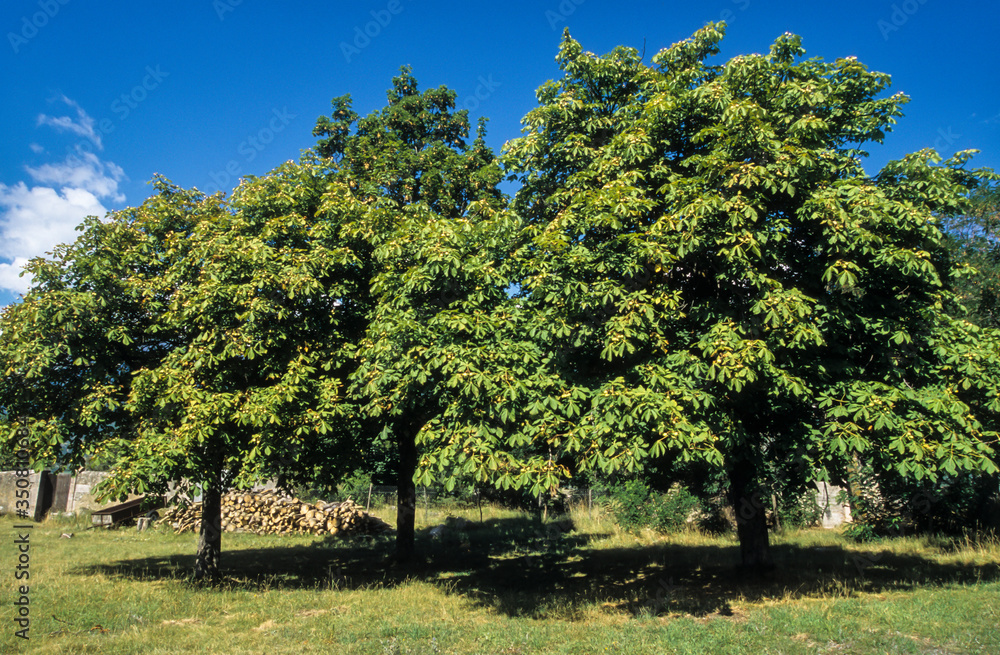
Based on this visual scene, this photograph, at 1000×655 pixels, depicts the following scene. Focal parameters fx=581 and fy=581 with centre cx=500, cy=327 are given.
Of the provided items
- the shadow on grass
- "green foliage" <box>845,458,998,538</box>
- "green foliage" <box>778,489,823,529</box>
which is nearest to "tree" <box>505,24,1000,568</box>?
the shadow on grass

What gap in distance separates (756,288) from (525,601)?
21.4 ft

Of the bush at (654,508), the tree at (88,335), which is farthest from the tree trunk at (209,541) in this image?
the bush at (654,508)

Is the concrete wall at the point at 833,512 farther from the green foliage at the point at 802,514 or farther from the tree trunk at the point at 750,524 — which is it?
the tree trunk at the point at 750,524

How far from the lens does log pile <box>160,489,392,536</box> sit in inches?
850

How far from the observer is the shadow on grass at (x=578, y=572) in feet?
33.1

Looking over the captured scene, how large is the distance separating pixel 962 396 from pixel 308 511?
20.6 meters

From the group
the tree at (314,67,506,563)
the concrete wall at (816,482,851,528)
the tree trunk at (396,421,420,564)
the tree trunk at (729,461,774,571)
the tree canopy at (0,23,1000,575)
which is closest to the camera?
the tree canopy at (0,23,1000,575)

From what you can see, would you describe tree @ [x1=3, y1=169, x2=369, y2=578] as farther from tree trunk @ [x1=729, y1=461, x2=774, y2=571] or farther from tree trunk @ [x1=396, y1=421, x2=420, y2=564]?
tree trunk @ [x1=729, y1=461, x2=774, y2=571]

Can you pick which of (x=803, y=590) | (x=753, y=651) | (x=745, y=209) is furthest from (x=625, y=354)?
(x=803, y=590)

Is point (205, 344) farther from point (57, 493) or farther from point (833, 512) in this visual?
point (57, 493)

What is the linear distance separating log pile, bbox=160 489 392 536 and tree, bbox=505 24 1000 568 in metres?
14.0

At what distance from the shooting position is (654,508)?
65.5 feet

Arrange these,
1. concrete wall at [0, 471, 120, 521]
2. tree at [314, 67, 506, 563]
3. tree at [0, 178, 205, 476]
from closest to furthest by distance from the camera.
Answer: tree at [314, 67, 506, 563] < tree at [0, 178, 205, 476] < concrete wall at [0, 471, 120, 521]

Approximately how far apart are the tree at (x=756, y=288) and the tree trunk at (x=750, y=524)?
0.54 meters
